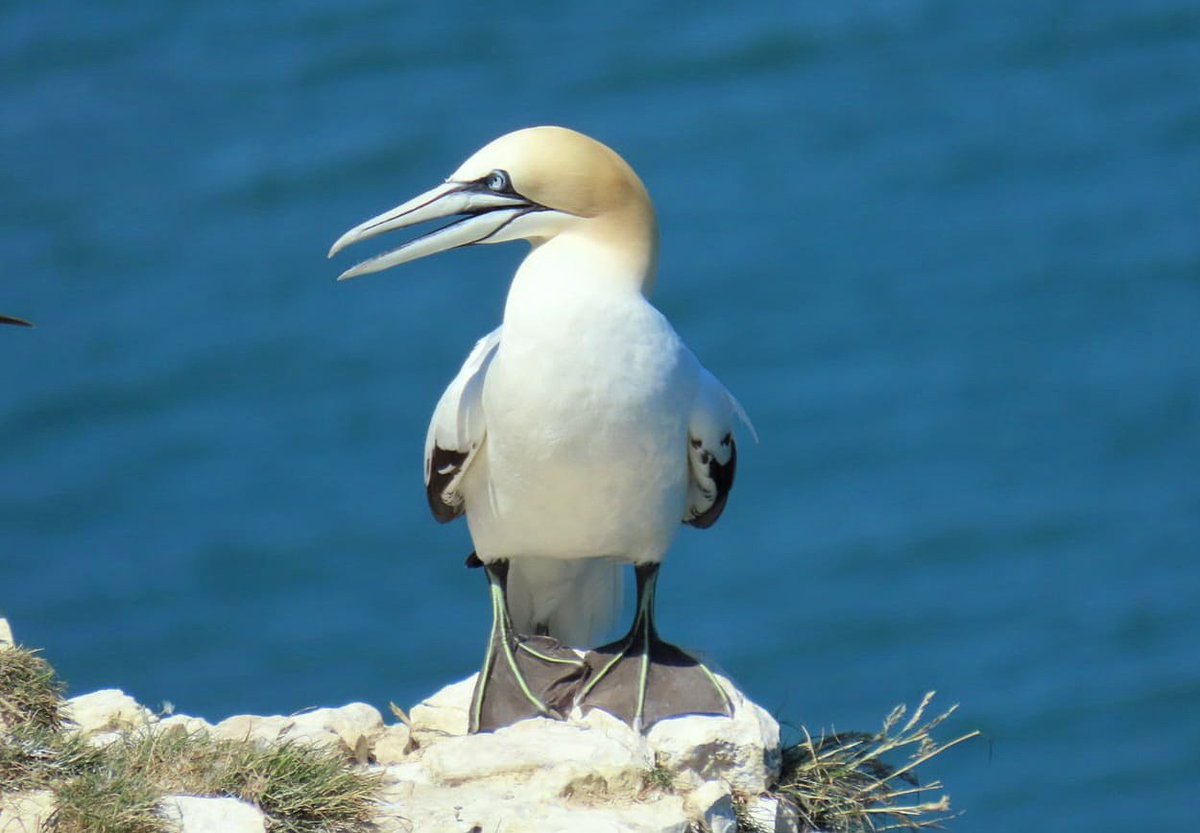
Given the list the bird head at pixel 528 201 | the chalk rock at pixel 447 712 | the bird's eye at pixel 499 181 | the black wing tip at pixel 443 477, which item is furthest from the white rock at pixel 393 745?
the bird's eye at pixel 499 181

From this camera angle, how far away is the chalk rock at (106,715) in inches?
252

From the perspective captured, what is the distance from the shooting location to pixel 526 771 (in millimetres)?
6125

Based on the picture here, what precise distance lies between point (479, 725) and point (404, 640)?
8007 millimetres

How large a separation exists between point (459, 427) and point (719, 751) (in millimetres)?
1245

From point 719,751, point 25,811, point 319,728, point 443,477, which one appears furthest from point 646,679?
point 25,811

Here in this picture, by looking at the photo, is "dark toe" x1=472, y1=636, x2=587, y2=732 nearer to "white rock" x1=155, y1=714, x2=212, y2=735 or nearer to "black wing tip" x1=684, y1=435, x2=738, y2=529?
"black wing tip" x1=684, y1=435, x2=738, y2=529

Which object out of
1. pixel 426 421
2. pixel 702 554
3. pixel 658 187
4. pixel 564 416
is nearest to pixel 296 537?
pixel 426 421

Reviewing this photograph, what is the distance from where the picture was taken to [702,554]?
15430 mm

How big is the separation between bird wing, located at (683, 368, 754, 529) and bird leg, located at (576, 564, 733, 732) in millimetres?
284

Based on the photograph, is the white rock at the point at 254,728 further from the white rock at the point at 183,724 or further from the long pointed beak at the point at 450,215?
the long pointed beak at the point at 450,215

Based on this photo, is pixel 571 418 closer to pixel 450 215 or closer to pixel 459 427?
pixel 459 427

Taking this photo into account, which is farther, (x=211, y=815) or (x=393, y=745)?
(x=393, y=745)

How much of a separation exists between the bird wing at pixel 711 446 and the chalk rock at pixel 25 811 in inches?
86.8

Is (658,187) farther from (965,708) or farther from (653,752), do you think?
(653,752)
